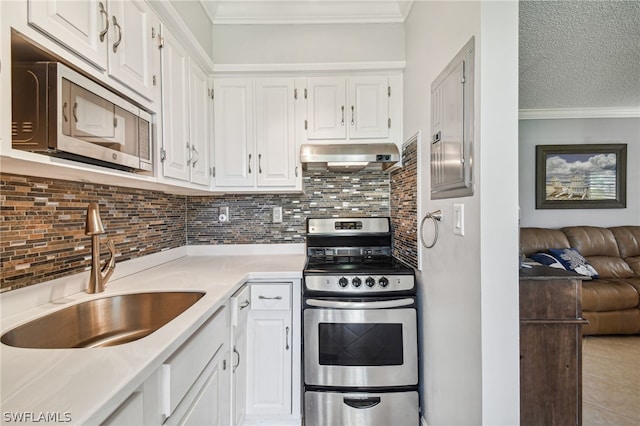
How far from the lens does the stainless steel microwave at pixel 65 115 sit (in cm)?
80

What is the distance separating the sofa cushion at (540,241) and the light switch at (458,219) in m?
2.82

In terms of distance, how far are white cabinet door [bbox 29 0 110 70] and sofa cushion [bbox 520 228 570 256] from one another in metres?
4.08

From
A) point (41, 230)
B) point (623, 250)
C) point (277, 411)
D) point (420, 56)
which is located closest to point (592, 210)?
point (623, 250)

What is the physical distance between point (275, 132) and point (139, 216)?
107 centimetres

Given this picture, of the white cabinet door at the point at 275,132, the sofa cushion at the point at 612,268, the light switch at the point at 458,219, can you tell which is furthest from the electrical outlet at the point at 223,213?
the sofa cushion at the point at 612,268

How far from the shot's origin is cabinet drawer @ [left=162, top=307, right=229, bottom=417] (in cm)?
79

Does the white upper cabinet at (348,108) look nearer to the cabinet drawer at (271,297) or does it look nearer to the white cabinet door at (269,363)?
the cabinet drawer at (271,297)

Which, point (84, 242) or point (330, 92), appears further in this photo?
point (330, 92)

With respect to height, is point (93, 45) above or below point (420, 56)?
below

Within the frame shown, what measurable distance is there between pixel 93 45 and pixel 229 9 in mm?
1460

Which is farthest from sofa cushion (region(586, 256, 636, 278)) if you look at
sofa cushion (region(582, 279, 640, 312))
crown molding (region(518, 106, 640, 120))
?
crown molding (region(518, 106, 640, 120))

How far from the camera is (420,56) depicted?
5.71ft

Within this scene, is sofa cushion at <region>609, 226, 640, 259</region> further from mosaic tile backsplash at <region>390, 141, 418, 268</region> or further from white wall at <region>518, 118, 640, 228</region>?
mosaic tile backsplash at <region>390, 141, 418, 268</region>

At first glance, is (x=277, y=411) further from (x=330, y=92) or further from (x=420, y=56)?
(x=420, y=56)
